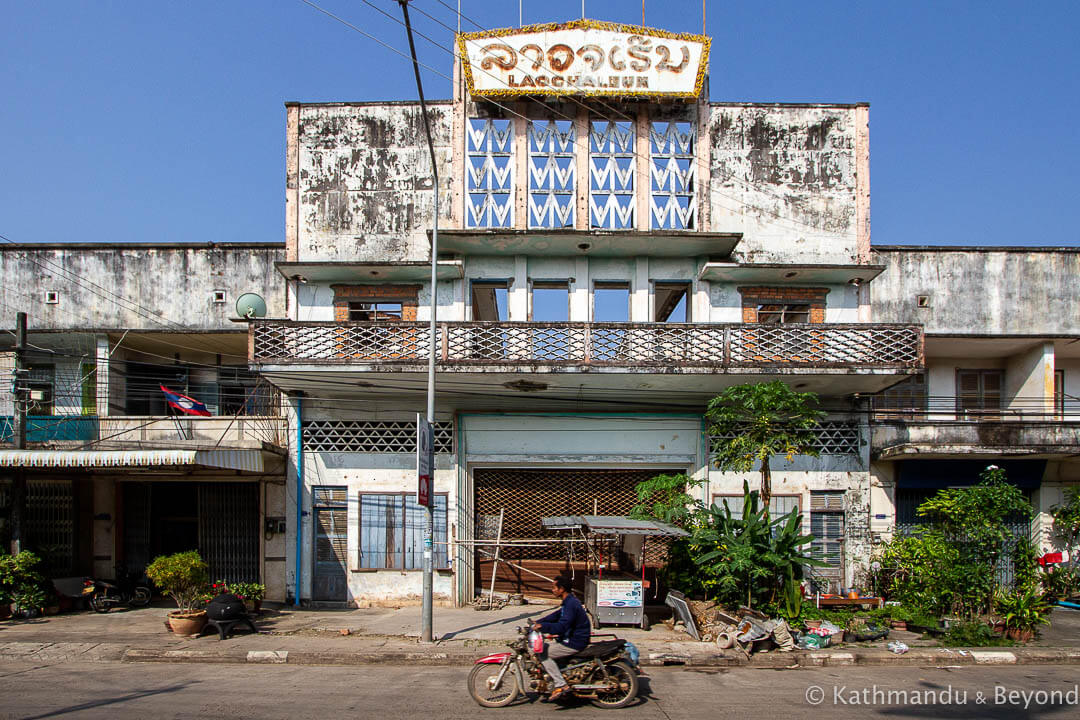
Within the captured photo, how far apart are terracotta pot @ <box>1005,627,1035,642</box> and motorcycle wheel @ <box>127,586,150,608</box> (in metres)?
16.7

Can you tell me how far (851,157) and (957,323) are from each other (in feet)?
15.9

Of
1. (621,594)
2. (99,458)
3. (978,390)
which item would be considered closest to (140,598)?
(99,458)

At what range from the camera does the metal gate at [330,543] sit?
14.7 metres

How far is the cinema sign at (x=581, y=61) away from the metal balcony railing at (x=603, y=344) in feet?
18.2

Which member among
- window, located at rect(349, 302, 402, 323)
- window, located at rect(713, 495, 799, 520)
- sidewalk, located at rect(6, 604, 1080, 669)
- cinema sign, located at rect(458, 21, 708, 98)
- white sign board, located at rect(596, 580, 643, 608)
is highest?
cinema sign, located at rect(458, 21, 708, 98)

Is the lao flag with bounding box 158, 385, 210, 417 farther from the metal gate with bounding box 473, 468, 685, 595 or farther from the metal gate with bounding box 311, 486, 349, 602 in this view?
the metal gate with bounding box 473, 468, 685, 595

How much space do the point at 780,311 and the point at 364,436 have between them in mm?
9751

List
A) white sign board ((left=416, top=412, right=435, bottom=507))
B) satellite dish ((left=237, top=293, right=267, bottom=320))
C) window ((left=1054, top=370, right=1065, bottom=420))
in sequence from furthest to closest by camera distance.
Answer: window ((left=1054, top=370, right=1065, bottom=420))
satellite dish ((left=237, top=293, right=267, bottom=320))
white sign board ((left=416, top=412, right=435, bottom=507))

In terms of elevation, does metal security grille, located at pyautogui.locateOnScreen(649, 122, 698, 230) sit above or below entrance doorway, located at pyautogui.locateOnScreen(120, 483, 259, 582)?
above

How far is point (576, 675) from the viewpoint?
314 inches

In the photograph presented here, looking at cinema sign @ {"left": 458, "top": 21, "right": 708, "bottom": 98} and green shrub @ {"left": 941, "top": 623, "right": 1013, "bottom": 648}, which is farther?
cinema sign @ {"left": 458, "top": 21, "right": 708, "bottom": 98}

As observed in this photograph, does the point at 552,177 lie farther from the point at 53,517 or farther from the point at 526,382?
the point at 53,517

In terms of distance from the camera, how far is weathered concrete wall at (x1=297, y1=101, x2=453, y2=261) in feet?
50.3

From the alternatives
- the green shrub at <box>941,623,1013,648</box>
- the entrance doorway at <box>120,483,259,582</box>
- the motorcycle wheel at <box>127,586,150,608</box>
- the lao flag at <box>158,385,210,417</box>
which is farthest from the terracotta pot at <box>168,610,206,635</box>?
the green shrub at <box>941,623,1013,648</box>
